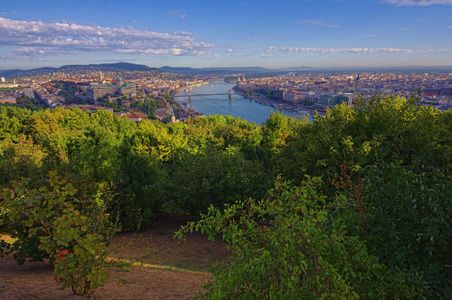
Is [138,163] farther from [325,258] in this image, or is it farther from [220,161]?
[325,258]

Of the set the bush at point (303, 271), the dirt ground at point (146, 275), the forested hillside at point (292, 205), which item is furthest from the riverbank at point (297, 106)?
the bush at point (303, 271)

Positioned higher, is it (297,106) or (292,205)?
(292,205)

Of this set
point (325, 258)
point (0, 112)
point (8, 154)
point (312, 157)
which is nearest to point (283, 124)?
point (312, 157)

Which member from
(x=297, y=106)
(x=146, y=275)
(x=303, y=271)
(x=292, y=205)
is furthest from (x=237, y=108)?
(x=303, y=271)

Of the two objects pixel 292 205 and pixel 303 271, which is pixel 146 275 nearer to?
pixel 292 205

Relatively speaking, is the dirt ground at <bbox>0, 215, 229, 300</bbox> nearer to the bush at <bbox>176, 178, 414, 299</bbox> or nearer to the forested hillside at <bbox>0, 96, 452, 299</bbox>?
the forested hillside at <bbox>0, 96, 452, 299</bbox>

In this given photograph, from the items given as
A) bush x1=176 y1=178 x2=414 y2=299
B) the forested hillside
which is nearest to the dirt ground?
the forested hillside
